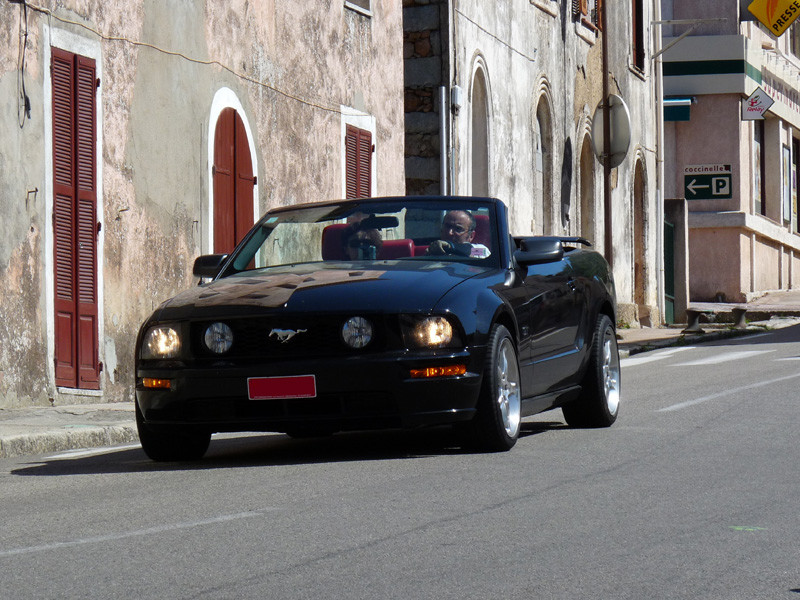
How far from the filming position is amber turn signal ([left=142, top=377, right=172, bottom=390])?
798cm

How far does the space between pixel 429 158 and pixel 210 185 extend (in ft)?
24.6

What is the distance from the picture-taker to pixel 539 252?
8.94 m

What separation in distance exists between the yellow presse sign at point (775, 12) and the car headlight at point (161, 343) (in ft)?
111

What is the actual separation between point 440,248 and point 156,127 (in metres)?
6.59

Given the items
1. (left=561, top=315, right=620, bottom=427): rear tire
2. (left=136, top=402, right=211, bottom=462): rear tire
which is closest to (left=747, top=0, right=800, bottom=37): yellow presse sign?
(left=561, top=315, right=620, bottom=427): rear tire

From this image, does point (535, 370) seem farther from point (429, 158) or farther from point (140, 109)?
point (429, 158)

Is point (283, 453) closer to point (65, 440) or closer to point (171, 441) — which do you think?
point (171, 441)

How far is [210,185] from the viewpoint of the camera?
52.6 ft

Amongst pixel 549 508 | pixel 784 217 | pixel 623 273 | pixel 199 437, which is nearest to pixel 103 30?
pixel 199 437

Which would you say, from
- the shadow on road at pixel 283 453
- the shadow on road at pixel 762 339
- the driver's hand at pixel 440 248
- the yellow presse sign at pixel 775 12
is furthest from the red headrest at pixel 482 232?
the yellow presse sign at pixel 775 12

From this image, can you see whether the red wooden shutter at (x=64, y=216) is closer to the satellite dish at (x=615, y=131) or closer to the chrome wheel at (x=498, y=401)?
the chrome wheel at (x=498, y=401)

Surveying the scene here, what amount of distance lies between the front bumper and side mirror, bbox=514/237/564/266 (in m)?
1.17

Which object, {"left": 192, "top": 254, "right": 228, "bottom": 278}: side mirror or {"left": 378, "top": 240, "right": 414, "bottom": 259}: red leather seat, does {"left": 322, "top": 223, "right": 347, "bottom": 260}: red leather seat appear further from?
{"left": 192, "top": 254, "right": 228, "bottom": 278}: side mirror

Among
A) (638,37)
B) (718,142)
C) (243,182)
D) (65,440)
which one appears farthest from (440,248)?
(718,142)
